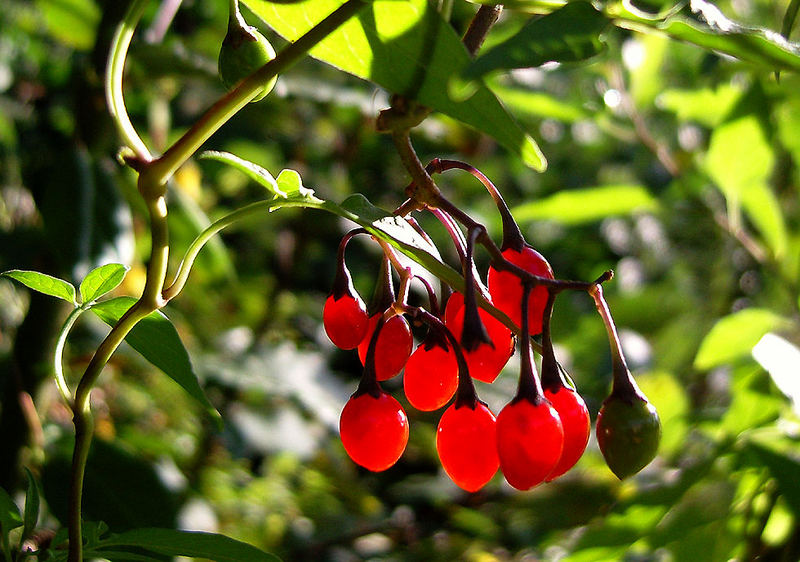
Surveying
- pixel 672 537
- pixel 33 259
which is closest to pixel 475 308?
pixel 672 537

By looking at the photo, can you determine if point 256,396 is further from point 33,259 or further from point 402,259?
point 402,259

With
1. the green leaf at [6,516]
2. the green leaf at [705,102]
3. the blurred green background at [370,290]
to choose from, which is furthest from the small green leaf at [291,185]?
the green leaf at [705,102]

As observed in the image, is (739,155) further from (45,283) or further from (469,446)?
(45,283)

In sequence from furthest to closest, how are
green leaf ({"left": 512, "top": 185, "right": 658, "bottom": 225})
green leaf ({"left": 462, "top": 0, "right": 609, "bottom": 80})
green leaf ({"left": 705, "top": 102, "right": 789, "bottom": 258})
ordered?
green leaf ({"left": 512, "top": 185, "right": 658, "bottom": 225}) → green leaf ({"left": 705, "top": 102, "right": 789, "bottom": 258}) → green leaf ({"left": 462, "top": 0, "right": 609, "bottom": 80})

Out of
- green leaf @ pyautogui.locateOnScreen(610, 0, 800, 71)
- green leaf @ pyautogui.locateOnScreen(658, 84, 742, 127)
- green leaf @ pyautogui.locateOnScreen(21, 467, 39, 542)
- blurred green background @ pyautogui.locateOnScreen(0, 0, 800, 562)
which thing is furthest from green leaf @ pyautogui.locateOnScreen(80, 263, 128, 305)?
green leaf @ pyautogui.locateOnScreen(658, 84, 742, 127)

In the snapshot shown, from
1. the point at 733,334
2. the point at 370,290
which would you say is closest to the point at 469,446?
the point at 733,334

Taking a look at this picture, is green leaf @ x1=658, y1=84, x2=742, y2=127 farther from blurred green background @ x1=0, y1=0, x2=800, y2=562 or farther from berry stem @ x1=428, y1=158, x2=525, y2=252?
berry stem @ x1=428, y1=158, x2=525, y2=252

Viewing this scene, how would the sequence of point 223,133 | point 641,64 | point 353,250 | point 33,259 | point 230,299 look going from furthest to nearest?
point 230,299 < point 353,250 < point 223,133 < point 641,64 < point 33,259
